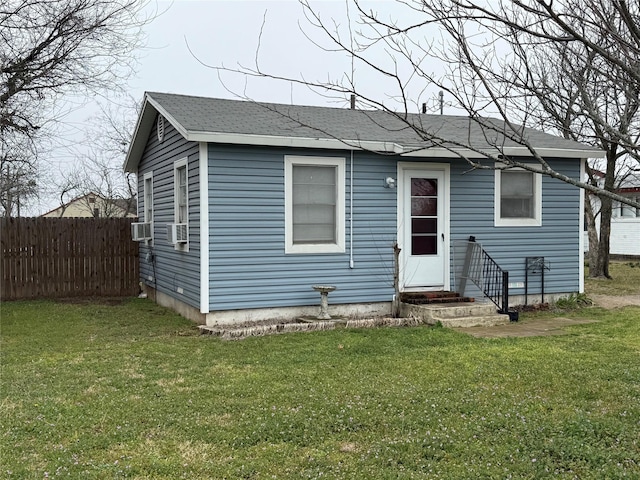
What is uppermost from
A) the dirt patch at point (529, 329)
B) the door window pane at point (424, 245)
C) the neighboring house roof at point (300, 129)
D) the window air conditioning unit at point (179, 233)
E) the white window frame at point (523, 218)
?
the neighboring house roof at point (300, 129)

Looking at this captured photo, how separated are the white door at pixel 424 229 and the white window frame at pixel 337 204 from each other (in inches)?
42.7

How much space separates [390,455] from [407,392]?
142cm

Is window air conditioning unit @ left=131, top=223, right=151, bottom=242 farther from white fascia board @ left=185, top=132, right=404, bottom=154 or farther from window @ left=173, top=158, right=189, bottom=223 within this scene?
white fascia board @ left=185, top=132, right=404, bottom=154

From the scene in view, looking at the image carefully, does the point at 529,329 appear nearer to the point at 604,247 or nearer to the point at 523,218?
the point at 523,218

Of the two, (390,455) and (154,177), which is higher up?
(154,177)

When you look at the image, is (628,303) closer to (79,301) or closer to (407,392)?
(407,392)

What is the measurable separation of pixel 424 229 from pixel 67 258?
7.69 meters

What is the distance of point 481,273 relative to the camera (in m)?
10.4

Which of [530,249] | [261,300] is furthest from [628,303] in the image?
[261,300]

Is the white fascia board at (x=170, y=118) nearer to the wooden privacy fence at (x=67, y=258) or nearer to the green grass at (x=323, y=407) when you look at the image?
the green grass at (x=323, y=407)

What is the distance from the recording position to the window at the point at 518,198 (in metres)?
10.8

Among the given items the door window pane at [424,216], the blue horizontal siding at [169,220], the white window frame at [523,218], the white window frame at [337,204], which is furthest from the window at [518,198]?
the blue horizontal siding at [169,220]

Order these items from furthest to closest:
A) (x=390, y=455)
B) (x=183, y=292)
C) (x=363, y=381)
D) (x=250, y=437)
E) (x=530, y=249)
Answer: (x=530, y=249) < (x=183, y=292) < (x=363, y=381) < (x=250, y=437) < (x=390, y=455)

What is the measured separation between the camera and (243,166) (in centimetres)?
912
